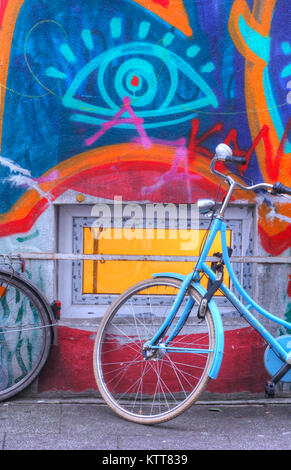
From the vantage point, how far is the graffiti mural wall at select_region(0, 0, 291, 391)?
4.27 meters

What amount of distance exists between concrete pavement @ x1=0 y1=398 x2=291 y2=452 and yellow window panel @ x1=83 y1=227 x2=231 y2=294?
88 cm

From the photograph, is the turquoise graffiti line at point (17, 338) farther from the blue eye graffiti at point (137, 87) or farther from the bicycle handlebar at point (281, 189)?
the bicycle handlebar at point (281, 189)

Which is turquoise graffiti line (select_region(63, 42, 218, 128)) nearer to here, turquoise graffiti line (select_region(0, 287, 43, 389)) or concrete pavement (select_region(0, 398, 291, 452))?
turquoise graffiti line (select_region(0, 287, 43, 389))

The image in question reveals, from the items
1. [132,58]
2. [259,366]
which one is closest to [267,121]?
[132,58]

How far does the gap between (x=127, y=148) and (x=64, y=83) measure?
0.66 m

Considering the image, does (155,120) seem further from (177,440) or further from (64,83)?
(177,440)

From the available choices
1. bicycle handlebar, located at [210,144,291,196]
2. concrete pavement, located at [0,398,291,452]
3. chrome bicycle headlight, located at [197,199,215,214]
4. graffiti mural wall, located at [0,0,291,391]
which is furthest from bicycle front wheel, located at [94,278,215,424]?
bicycle handlebar, located at [210,144,291,196]

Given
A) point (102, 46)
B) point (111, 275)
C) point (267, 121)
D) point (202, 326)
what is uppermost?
point (102, 46)

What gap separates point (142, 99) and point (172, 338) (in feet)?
5.75

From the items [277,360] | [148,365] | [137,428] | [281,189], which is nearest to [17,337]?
[148,365]

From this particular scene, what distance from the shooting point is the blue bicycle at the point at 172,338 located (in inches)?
145

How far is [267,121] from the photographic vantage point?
4289 mm

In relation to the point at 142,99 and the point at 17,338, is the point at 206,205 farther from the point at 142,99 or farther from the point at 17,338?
the point at 17,338

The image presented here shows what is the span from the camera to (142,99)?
431 cm
